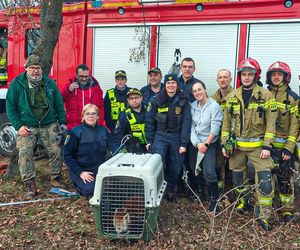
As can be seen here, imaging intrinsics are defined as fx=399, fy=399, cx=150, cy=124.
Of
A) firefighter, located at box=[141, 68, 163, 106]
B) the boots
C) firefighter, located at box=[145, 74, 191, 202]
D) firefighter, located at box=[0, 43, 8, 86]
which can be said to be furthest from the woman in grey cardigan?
firefighter, located at box=[0, 43, 8, 86]

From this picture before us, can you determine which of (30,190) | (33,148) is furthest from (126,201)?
(33,148)

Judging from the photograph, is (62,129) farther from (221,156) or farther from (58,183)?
(221,156)

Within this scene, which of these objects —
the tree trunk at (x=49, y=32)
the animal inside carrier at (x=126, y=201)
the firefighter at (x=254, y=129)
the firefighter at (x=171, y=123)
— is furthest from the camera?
the tree trunk at (x=49, y=32)

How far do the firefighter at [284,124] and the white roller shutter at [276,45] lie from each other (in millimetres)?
952

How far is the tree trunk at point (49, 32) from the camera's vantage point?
5676 mm

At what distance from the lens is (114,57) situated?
6.73 meters

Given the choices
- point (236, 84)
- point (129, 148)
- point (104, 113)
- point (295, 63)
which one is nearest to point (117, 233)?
point (129, 148)

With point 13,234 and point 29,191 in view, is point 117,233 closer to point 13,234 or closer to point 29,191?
point 13,234

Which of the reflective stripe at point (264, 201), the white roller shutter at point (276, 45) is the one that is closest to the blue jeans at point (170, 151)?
the reflective stripe at point (264, 201)

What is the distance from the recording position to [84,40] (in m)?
6.95

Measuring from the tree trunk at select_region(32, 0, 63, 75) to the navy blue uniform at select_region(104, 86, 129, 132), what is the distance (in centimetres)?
100

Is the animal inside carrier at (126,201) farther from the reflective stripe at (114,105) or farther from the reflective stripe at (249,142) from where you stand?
the reflective stripe at (114,105)

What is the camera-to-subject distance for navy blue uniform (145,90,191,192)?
487 cm

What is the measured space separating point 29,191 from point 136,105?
173 centimetres
